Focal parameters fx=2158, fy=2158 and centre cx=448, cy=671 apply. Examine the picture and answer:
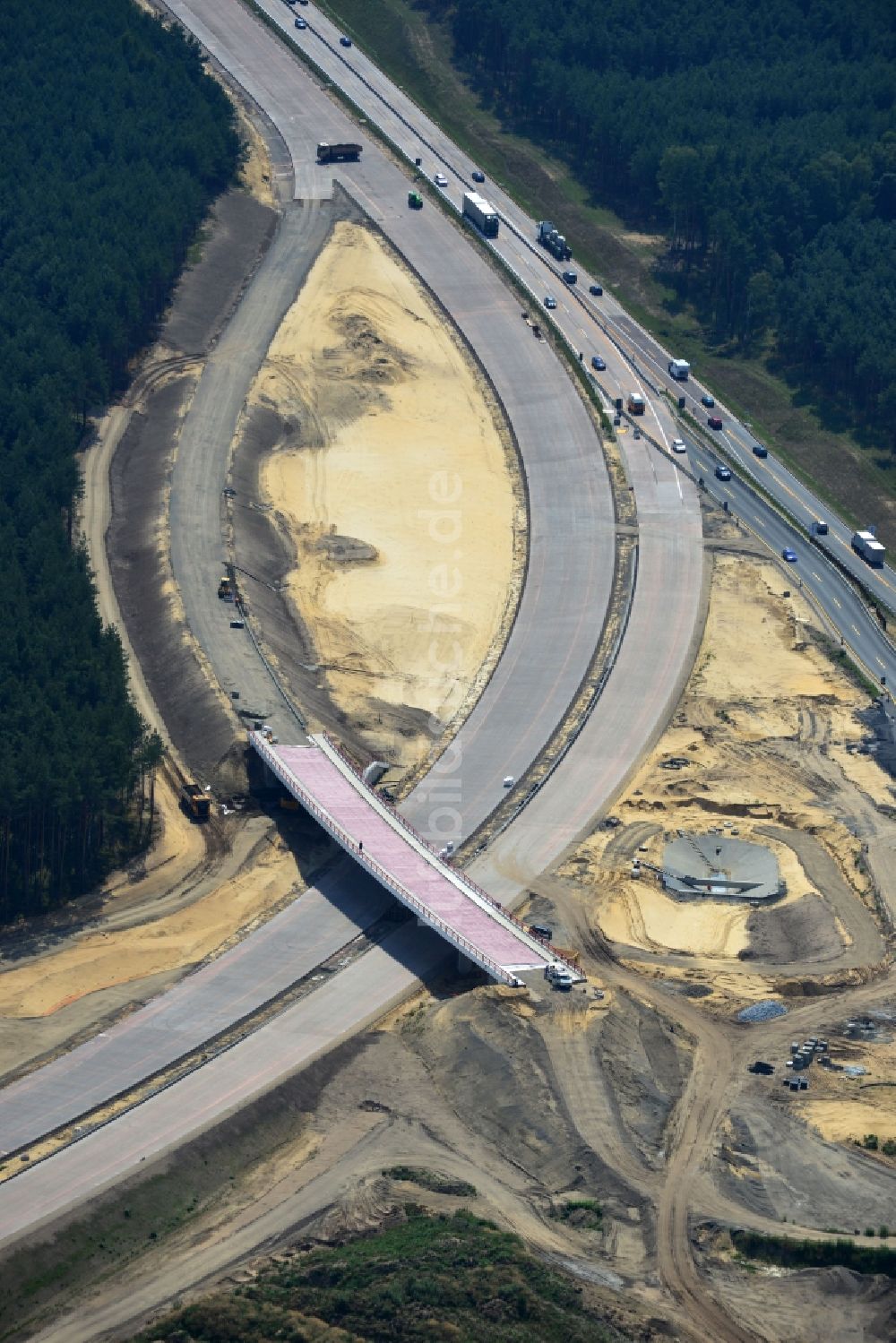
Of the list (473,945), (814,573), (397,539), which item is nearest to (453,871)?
(473,945)

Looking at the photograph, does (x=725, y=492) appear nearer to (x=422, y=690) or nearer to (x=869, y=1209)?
(x=422, y=690)

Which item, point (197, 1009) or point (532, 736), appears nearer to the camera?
point (197, 1009)

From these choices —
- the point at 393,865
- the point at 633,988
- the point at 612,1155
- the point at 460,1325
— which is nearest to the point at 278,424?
the point at 393,865

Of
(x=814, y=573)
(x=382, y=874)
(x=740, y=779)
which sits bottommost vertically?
(x=382, y=874)

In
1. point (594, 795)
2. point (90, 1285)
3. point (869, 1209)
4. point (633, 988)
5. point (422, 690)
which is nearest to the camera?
point (90, 1285)

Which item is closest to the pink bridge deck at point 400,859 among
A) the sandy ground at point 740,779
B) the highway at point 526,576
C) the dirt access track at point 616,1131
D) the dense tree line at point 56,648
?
the dirt access track at point 616,1131

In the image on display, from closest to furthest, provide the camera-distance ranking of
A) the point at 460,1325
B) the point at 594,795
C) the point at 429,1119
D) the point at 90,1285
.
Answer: the point at 460,1325, the point at 90,1285, the point at 429,1119, the point at 594,795

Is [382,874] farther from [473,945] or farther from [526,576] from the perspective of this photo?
[526,576]

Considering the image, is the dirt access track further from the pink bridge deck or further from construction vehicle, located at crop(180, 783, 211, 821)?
construction vehicle, located at crop(180, 783, 211, 821)
